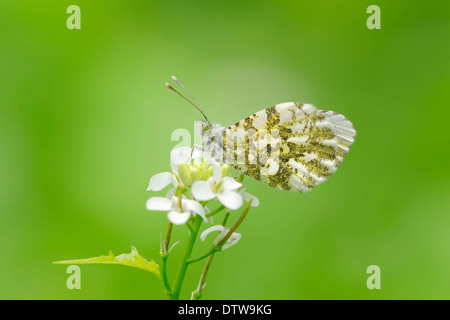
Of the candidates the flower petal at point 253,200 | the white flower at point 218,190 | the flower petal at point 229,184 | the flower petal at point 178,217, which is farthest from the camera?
the flower petal at point 253,200

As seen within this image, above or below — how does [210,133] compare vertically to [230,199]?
above

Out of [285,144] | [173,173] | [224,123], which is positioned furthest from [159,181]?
[224,123]

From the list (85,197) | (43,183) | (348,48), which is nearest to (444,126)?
(348,48)

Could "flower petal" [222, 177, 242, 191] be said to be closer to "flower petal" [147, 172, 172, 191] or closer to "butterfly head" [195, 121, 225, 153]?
"flower petal" [147, 172, 172, 191]

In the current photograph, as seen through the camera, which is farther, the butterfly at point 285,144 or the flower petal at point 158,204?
the butterfly at point 285,144

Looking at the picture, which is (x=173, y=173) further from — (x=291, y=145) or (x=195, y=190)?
(x=291, y=145)

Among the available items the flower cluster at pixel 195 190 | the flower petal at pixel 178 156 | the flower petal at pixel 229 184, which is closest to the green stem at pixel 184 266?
the flower cluster at pixel 195 190

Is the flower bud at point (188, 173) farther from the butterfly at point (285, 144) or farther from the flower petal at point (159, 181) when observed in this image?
the butterfly at point (285, 144)
